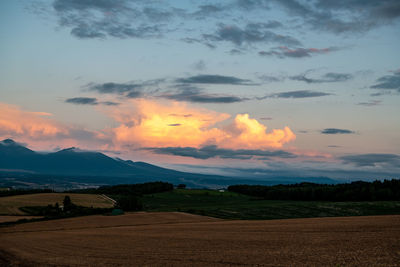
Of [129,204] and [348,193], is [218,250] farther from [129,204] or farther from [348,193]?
[348,193]

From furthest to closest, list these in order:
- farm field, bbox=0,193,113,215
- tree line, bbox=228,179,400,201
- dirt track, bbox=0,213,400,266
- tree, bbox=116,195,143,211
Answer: tree line, bbox=228,179,400,201, tree, bbox=116,195,143,211, farm field, bbox=0,193,113,215, dirt track, bbox=0,213,400,266

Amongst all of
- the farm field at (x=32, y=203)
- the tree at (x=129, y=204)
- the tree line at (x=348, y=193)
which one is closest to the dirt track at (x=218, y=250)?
the tree at (x=129, y=204)

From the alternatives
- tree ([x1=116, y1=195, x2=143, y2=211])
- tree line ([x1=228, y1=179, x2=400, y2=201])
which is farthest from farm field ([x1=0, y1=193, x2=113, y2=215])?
tree line ([x1=228, y1=179, x2=400, y2=201])

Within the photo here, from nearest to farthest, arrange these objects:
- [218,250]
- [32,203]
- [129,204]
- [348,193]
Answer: [218,250] < [129,204] < [32,203] < [348,193]

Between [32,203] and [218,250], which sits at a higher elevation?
[218,250]

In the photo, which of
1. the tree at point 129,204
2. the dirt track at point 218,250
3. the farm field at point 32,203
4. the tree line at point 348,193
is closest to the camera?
the dirt track at point 218,250

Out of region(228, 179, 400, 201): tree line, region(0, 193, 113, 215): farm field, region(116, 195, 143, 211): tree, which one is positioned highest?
region(228, 179, 400, 201): tree line

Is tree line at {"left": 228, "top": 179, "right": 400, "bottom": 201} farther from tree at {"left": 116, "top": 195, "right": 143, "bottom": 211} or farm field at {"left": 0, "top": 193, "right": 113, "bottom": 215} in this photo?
farm field at {"left": 0, "top": 193, "right": 113, "bottom": 215}

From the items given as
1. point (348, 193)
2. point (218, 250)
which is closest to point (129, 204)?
point (348, 193)

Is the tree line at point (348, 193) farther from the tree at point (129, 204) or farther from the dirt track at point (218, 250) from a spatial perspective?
the dirt track at point (218, 250)

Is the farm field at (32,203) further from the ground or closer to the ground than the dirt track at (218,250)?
closer to the ground

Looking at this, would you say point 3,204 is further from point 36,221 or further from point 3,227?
point 3,227

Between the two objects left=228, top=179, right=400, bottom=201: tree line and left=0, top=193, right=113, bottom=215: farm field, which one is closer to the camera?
left=0, top=193, right=113, bottom=215: farm field

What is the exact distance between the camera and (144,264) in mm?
30234
